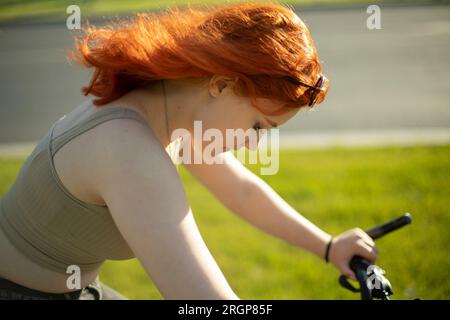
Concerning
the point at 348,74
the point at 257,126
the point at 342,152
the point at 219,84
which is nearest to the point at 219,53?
the point at 219,84

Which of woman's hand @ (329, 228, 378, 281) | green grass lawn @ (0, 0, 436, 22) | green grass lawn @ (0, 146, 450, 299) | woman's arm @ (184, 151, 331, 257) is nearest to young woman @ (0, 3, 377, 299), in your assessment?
woman's arm @ (184, 151, 331, 257)

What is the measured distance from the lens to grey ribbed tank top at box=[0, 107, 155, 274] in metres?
1.63

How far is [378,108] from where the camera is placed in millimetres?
6406

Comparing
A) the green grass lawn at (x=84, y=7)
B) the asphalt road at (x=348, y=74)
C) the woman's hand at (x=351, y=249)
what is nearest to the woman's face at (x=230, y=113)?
the woman's hand at (x=351, y=249)

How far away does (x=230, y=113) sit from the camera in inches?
69.1

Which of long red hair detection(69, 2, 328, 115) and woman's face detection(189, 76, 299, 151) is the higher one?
long red hair detection(69, 2, 328, 115)

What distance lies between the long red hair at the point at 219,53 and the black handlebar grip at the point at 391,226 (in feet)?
1.64

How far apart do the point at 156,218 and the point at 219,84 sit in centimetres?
47

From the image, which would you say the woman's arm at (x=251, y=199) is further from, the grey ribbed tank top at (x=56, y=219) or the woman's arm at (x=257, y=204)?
the grey ribbed tank top at (x=56, y=219)

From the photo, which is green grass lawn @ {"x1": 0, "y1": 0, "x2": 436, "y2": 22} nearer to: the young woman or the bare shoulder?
the young woman

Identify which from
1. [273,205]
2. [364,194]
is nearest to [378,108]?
[364,194]

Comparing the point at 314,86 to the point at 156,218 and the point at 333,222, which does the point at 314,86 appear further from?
the point at 333,222

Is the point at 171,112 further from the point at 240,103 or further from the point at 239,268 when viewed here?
the point at 239,268

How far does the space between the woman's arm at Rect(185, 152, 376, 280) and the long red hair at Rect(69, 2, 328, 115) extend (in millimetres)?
547
